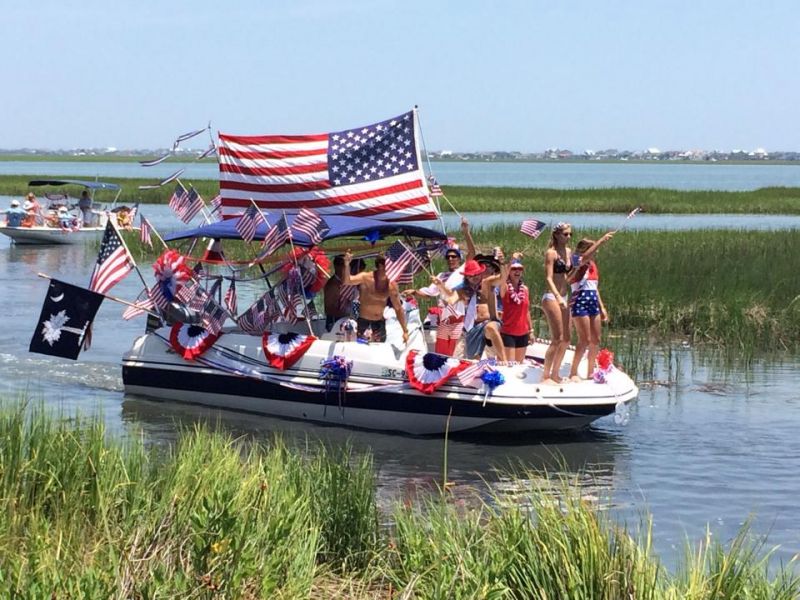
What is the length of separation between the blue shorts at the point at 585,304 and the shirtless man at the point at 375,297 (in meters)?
2.00

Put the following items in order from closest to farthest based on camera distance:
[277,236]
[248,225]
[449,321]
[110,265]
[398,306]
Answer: [277,236] → [398,306] → [248,225] → [449,321] → [110,265]

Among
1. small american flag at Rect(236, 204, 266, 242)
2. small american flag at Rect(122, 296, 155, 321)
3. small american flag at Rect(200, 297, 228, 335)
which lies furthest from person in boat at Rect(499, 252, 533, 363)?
small american flag at Rect(122, 296, 155, 321)

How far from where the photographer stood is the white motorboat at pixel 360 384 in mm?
13602

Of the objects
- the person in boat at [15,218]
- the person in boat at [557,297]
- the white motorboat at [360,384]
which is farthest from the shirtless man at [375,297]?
the person in boat at [15,218]

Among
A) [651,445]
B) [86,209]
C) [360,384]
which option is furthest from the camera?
[86,209]

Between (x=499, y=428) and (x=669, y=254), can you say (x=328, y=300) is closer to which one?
(x=499, y=428)

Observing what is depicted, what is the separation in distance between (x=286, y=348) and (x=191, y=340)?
1429 mm

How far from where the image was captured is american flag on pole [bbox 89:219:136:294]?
1475 centimetres

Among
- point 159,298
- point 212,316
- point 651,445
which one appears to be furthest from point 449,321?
point 159,298

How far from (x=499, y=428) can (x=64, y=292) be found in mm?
5320

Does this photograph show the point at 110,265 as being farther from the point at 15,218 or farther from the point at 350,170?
the point at 15,218

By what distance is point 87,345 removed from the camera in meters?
15.2

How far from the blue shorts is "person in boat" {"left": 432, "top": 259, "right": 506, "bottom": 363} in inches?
38.5

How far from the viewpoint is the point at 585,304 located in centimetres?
1355
